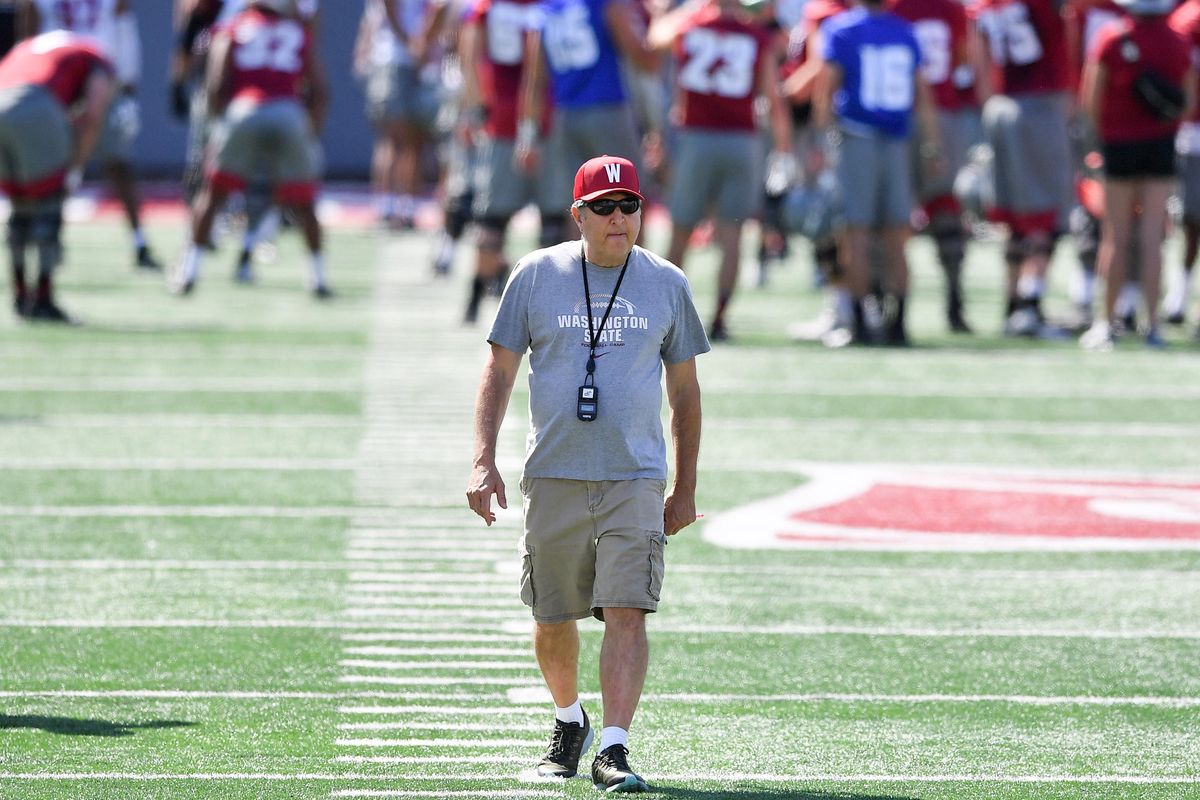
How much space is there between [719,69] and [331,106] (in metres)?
16.2

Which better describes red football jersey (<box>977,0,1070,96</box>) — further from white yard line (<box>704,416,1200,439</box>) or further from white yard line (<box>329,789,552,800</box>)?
white yard line (<box>329,789,552,800</box>)

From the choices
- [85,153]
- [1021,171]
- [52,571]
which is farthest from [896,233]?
[52,571]

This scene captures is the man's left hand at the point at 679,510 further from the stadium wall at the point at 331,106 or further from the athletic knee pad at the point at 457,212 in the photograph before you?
the stadium wall at the point at 331,106

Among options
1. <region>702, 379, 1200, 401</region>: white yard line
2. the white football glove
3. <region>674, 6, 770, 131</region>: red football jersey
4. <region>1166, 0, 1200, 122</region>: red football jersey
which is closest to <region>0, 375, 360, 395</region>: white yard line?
<region>702, 379, 1200, 401</region>: white yard line

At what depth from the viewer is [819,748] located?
5441mm

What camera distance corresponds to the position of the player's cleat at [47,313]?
1415 cm

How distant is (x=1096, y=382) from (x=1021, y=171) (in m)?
2.11

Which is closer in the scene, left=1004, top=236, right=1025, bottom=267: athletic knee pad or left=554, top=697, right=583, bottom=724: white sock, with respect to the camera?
left=554, top=697, right=583, bottom=724: white sock

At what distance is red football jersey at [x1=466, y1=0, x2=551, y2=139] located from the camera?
13.8 meters

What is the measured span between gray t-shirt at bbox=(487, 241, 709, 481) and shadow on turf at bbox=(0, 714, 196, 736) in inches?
47.1

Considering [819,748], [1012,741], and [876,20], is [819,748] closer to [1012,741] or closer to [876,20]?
[1012,741]

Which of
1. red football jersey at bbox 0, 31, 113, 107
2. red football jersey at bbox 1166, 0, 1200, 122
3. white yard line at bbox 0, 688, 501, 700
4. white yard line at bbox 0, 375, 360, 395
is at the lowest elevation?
white yard line at bbox 0, 688, 501, 700

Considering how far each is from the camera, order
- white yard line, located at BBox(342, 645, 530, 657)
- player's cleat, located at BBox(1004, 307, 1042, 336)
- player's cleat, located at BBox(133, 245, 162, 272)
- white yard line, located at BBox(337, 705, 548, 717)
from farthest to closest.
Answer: player's cleat, located at BBox(133, 245, 162, 272), player's cleat, located at BBox(1004, 307, 1042, 336), white yard line, located at BBox(342, 645, 530, 657), white yard line, located at BBox(337, 705, 548, 717)

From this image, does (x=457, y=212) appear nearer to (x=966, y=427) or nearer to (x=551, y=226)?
(x=551, y=226)
